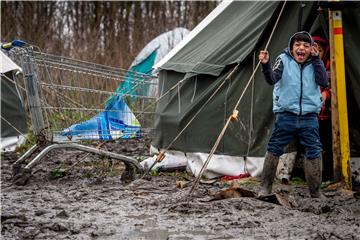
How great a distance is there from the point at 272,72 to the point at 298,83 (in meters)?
0.24

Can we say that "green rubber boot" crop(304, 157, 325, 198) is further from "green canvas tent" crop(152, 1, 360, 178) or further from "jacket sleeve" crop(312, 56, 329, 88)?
"green canvas tent" crop(152, 1, 360, 178)

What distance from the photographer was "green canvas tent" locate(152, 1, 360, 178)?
21.8 feet

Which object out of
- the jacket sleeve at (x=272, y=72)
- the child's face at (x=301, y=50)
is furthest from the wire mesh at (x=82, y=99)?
the child's face at (x=301, y=50)

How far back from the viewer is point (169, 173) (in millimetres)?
7711

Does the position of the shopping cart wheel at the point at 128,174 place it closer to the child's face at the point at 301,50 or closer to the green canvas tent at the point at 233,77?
the green canvas tent at the point at 233,77

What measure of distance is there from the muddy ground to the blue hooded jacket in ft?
2.54

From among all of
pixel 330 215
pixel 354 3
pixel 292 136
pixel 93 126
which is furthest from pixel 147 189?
pixel 354 3

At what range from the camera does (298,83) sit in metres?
5.89

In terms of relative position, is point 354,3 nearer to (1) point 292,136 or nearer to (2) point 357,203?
(1) point 292,136

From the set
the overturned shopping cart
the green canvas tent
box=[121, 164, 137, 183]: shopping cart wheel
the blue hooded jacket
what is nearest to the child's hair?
the blue hooded jacket

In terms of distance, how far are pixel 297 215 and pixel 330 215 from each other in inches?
11.1

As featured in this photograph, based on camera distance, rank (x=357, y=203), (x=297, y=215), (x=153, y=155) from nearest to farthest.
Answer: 1. (x=297, y=215)
2. (x=357, y=203)
3. (x=153, y=155)

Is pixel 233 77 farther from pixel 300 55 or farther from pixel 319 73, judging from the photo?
pixel 319 73

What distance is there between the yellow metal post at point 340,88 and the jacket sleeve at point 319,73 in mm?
351
